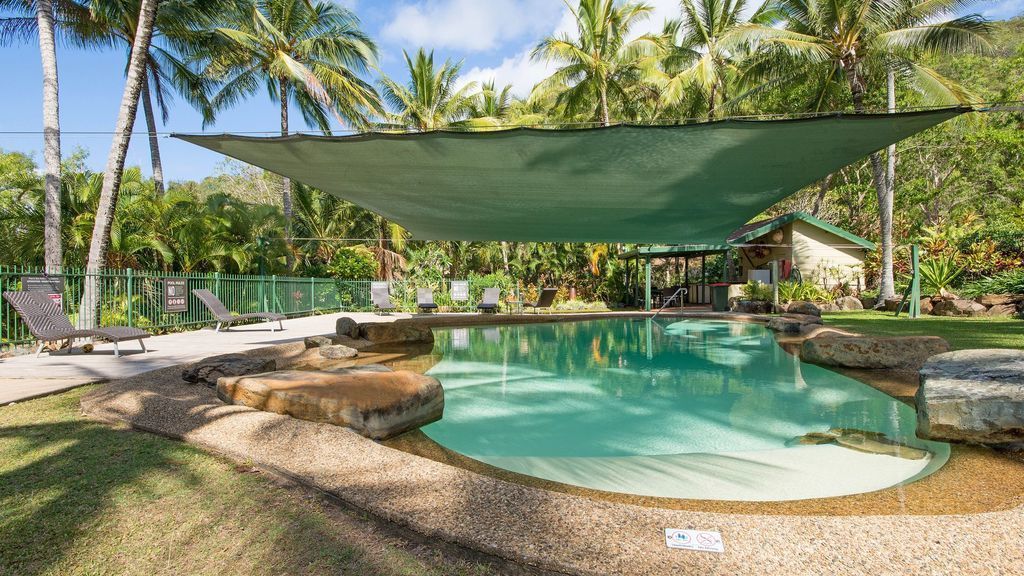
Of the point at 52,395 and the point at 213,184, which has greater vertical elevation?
the point at 213,184

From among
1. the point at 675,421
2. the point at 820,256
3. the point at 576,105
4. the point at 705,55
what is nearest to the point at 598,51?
the point at 576,105

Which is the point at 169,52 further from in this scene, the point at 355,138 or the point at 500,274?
the point at 355,138

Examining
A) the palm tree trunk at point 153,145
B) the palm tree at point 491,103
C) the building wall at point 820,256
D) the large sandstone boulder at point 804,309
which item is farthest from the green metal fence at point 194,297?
the building wall at point 820,256

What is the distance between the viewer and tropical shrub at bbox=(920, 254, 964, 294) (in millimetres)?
11492

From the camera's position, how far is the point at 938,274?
11.5 m

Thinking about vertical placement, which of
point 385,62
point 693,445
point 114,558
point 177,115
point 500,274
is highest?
point 385,62

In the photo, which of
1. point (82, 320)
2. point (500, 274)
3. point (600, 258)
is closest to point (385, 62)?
point (500, 274)

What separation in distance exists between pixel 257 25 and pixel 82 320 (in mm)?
10599

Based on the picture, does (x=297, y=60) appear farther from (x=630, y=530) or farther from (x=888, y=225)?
(x=888, y=225)

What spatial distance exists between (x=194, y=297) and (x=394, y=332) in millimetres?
4410

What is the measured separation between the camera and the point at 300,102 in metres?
15.9

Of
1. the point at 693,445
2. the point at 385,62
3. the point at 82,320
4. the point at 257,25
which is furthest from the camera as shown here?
the point at 385,62

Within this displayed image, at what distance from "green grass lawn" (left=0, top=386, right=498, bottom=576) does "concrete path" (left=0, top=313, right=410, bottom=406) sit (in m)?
1.82

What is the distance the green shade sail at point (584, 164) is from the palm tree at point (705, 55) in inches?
387
